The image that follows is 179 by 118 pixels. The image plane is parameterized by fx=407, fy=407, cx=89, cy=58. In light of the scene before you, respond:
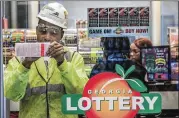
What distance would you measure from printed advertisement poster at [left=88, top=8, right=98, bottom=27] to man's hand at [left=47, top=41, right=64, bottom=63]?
1.02ft

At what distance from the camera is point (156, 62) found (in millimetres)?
3328

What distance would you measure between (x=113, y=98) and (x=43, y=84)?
0.57 meters

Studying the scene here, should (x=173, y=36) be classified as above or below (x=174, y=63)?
above

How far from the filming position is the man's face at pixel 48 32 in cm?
325

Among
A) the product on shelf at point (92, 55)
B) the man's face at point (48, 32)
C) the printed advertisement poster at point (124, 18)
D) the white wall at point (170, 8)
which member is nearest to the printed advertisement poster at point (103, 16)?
the printed advertisement poster at point (124, 18)

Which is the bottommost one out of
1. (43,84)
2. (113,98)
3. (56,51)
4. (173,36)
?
(113,98)

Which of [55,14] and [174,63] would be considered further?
[174,63]

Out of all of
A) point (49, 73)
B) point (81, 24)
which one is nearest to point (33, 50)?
point (49, 73)

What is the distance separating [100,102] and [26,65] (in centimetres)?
66

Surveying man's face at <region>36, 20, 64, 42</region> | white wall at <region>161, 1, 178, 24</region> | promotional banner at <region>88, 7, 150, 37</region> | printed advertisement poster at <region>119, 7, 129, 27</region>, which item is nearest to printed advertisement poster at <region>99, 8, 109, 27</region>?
promotional banner at <region>88, 7, 150, 37</region>

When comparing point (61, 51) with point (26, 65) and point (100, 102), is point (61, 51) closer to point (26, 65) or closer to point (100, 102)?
point (26, 65)

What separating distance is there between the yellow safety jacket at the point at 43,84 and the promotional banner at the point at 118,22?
11.2 inches

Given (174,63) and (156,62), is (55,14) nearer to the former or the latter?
(156,62)

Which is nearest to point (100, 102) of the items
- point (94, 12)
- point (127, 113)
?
point (127, 113)
